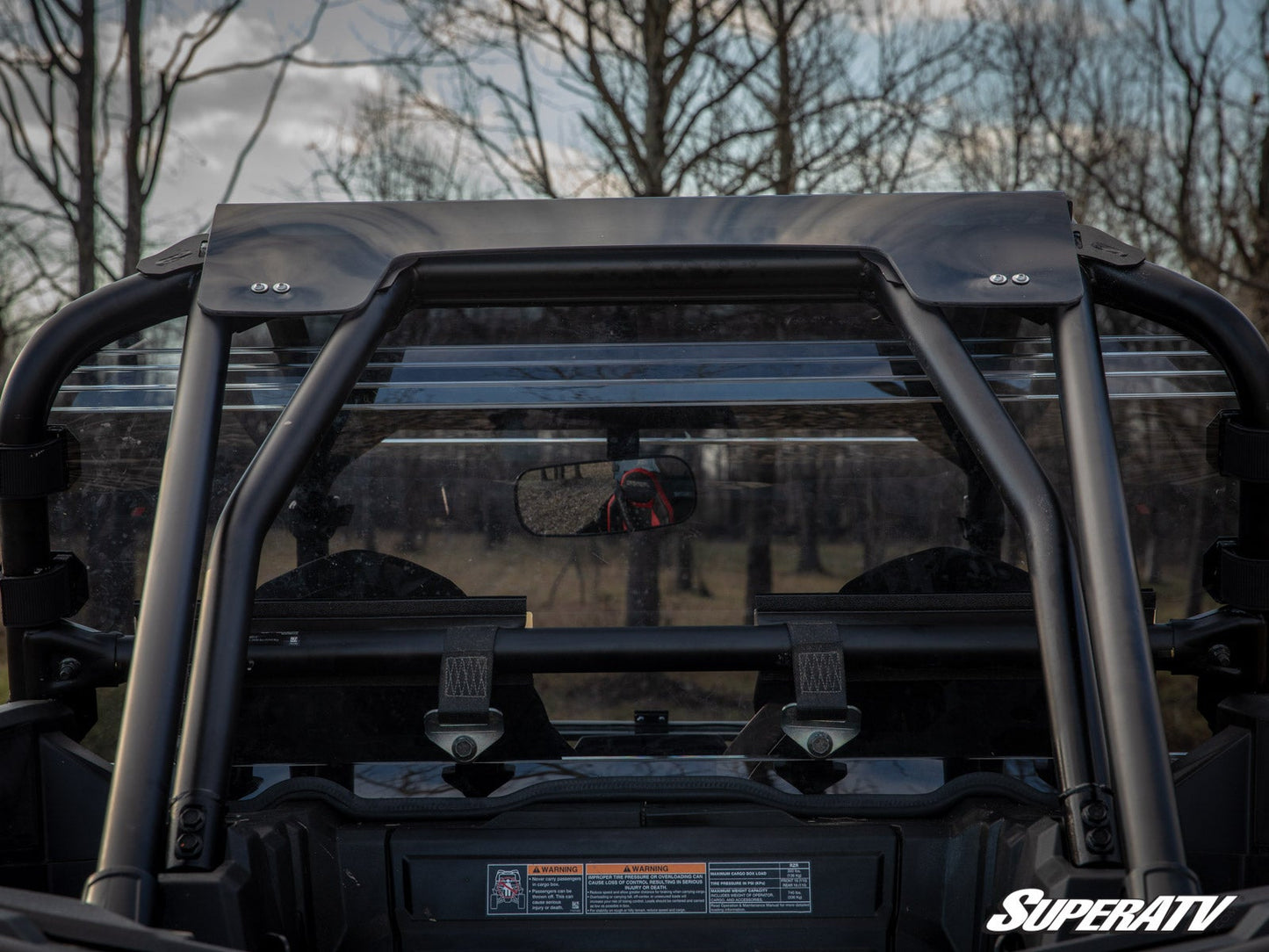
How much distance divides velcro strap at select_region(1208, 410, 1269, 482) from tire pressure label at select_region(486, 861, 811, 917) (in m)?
1.04

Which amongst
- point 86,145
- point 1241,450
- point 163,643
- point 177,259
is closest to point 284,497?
point 163,643

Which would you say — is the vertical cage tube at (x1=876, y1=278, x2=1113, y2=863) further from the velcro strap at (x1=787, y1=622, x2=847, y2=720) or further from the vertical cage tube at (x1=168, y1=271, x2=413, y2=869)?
the vertical cage tube at (x1=168, y1=271, x2=413, y2=869)

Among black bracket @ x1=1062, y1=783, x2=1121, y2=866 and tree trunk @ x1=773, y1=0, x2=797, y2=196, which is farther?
tree trunk @ x1=773, y1=0, x2=797, y2=196

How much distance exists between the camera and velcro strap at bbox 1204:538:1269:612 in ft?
6.58

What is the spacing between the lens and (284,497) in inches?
69.1

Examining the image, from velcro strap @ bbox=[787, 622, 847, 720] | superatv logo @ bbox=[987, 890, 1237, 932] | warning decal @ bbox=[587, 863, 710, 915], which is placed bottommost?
warning decal @ bbox=[587, 863, 710, 915]

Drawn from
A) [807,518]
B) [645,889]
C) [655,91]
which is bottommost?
[645,889]

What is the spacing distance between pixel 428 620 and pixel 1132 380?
1.51 meters

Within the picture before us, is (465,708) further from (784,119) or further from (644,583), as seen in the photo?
(784,119)

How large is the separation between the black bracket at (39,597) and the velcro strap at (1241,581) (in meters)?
2.20

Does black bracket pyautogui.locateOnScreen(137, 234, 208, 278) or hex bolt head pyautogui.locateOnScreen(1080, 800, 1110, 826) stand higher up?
black bracket pyautogui.locateOnScreen(137, 234, 208, 278)

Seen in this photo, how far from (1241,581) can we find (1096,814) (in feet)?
2.41

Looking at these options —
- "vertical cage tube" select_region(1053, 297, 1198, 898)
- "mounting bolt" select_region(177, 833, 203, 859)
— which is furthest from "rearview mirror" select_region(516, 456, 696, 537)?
"mounting bolt" select_region(177, 833, 203, 859)

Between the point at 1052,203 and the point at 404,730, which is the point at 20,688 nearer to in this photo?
the point at 404,730
